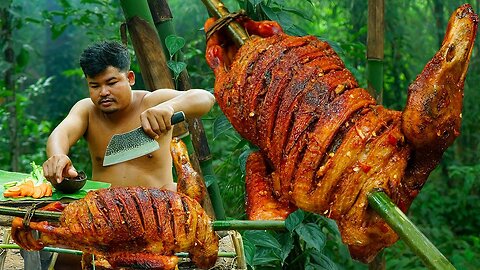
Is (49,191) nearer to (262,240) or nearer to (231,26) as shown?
(262,240)

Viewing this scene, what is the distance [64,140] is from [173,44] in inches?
22.3

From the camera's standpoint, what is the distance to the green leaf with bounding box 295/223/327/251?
5.98 ft

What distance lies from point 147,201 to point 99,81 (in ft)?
3.33

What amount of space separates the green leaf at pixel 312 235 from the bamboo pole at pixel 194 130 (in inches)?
9.5

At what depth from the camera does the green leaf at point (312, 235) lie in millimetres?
1823

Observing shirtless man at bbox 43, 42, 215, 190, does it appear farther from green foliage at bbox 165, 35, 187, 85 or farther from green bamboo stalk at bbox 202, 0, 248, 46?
green bamboo stalk at bbox 202, 0, 248, 46

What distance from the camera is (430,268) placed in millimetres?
619

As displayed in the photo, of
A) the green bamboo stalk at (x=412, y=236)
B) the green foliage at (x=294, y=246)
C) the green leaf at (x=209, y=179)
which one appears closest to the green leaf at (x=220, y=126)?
the green leaf at (x=209, y=179)

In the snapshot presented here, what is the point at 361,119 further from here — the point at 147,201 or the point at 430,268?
the point at 147,201

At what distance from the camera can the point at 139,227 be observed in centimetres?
90

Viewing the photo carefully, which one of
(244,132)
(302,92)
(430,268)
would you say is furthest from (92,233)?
(430,268)

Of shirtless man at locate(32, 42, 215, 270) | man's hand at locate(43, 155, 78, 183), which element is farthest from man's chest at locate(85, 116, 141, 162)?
man's hand at locate(43, 155, 78, 183)

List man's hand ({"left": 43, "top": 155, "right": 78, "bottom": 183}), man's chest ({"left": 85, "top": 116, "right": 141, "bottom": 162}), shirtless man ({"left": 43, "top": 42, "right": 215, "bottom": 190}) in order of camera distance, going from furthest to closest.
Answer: man's chest ({"left": 85, "top": 116, "right": 141, "bottom": 162}), shirtless man ({"left": 43, "top": 42, "right": 215, "bottom": 190}), man's hand ({"left": 43, "top": 155, "right": 78, "bottom": 183})

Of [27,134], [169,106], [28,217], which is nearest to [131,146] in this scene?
[169,106]
